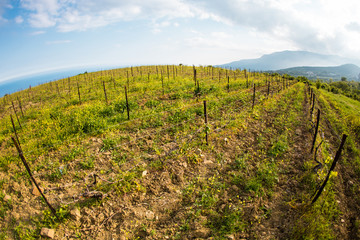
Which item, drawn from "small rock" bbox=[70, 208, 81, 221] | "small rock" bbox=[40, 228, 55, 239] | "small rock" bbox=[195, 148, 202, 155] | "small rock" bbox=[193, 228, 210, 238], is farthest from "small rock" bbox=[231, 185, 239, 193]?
"small rock" bbox=[40, 228, 55, 239]

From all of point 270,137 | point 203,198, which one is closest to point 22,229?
point 203,198

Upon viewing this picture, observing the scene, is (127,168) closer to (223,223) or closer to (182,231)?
(182,231)

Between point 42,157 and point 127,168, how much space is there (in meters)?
3.20

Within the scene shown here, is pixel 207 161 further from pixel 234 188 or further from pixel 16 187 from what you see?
pixel 16 187

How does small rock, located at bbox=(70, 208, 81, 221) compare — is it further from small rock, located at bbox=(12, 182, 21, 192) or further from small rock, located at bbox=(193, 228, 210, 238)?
small rock, located at bbox=(193, 228, 210, 238)

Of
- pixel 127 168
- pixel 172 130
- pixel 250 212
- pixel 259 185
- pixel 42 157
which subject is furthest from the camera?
pixel 172 130

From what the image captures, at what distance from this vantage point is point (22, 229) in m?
3.66

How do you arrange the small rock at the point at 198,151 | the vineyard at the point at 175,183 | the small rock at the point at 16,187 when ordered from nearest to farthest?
1. the vineyard at the point at 175,183
2. the small rock at the point at 16,187
3. the small rock at the point at 198,151

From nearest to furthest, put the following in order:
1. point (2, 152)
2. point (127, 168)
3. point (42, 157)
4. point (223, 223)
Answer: point (223, 223)
point (127, 168)
point (42, 157)
point (2, 152)

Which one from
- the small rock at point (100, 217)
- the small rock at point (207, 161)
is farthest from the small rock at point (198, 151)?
the small rock at point (100, 217)

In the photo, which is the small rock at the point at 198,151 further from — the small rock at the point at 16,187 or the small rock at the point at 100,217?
the small rock at the point at 16,187

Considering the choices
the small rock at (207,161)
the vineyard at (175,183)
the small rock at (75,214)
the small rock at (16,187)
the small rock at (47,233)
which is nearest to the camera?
the small rock at (47,233)

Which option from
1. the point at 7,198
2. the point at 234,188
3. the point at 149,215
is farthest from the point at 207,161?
the point at 7,198

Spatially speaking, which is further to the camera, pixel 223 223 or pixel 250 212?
pixel 250 212
